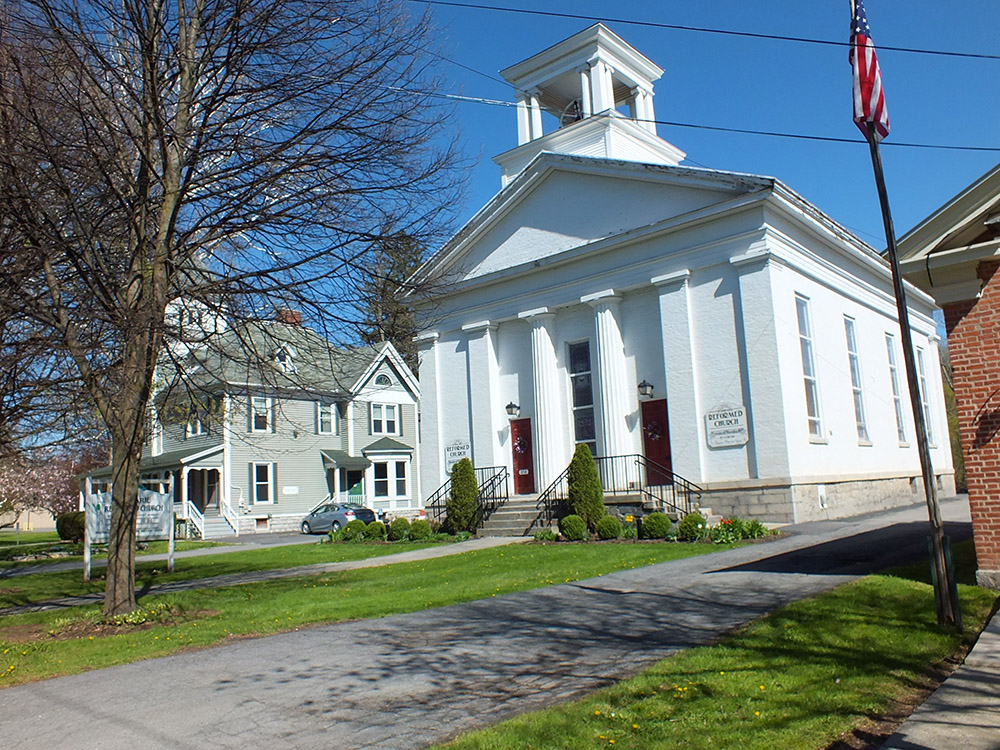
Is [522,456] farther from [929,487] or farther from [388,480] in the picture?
[388,480]

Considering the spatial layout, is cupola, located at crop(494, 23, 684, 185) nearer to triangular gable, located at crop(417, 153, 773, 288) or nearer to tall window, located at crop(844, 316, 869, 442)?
triangular gable, located at crop(417, 153, 773, 288)

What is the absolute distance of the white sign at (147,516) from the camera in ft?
56.0

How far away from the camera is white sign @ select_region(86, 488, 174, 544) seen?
17062mm

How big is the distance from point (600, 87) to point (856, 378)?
12.1 metres

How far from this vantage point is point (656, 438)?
70.6 feet

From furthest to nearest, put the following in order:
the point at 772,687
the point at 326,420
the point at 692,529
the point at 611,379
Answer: the point at 326,420
the point at 611,379
the point at 692,529
the point at 772,687

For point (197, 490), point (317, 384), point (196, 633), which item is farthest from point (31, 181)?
point (197, 490)

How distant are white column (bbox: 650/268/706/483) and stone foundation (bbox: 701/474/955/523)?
0.92 meters

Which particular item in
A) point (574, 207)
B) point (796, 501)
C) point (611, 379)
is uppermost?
point (574, 207)

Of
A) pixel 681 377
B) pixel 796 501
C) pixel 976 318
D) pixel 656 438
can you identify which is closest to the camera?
pixel 976 318

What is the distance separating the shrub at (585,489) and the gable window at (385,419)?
77.5 feet

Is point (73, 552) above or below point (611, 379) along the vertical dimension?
below

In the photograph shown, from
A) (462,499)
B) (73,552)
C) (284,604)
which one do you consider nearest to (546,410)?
(462,499)

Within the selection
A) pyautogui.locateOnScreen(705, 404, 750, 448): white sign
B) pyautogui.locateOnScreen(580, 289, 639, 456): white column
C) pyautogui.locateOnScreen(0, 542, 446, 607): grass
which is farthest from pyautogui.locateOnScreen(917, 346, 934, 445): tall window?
pyautogui.locateOnScreen(0, 542, 446, 607): grass
